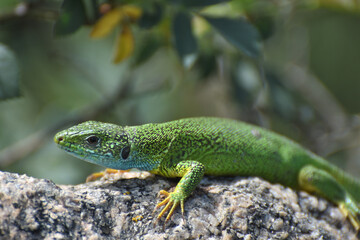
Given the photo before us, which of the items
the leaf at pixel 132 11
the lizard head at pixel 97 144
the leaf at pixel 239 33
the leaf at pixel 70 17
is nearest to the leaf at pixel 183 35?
the leaf at pixel 239 33

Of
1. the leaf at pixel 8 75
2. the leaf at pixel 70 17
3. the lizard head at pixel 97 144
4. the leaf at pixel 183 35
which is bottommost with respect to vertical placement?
the lizard head at pixel 97 144

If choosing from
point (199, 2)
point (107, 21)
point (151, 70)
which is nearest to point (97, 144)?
point (107, 21)

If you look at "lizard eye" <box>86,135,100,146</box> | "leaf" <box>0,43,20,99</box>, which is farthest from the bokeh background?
"lizard eye" <box>86,135,100,146</box>

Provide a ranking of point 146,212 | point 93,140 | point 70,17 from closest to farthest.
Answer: point 146,212 < point 93,140 < point 70,17

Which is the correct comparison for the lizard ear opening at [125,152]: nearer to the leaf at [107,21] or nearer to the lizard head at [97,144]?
the lizard head at [97,144]

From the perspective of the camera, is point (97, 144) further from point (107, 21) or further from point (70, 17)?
point (107, 21)

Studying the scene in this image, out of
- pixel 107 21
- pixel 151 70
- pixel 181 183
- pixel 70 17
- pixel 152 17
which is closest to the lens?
pixel 181 183

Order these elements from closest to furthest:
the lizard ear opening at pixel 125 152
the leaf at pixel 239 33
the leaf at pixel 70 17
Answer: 1. the lizard ear opening at pixel 125 152
2. the leaf at pixel 70 17
3. the leaf at pixel 239 33
